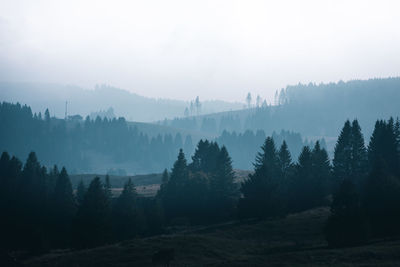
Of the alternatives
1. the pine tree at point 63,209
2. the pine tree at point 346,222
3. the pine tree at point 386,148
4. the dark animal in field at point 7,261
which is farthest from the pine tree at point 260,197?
the dark animal in field at point 7,261

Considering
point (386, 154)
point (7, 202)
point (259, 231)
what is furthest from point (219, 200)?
point (7, 202)

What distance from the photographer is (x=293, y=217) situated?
6194 cm

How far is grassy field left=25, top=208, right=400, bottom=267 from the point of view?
1344 inches

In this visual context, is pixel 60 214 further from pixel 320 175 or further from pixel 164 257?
pixel 164 257

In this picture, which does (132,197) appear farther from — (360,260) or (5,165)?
(360,260)

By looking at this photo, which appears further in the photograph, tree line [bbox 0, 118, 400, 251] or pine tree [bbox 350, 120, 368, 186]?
pine tree [bbox 350, 120, 368, 186]

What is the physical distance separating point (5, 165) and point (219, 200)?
47433 millimetres

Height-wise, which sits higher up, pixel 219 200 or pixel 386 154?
pixel 386 154

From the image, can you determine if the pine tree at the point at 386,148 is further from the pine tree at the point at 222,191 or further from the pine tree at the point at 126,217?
the pine tree at the point at 126,217

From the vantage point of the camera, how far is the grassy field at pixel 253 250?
34.1 meters

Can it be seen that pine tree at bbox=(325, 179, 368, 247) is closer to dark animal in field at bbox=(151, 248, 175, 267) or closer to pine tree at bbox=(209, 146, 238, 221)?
dark animal in field at bbox=(151, 248, 175, 267)

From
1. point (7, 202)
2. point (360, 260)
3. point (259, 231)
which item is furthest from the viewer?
point (7, 202)

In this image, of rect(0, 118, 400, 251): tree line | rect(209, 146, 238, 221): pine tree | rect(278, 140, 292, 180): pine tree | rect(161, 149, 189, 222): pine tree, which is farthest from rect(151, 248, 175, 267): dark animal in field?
rect(278, 140, 292, 180): pine tree

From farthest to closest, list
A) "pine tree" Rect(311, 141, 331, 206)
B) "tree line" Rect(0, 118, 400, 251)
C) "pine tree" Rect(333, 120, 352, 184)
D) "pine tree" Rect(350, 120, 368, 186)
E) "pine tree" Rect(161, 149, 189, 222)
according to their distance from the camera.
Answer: "pine tree" Rect(161, 149, 189, 222)
"pine tree" Rect(333, 120, 352, 184)
"pine tree" Rect(350, 120, 368, 186)
"pine tree" Rect(311, 141, 331, 206)
"tree line" Rect(0, 118, 400, 251)
